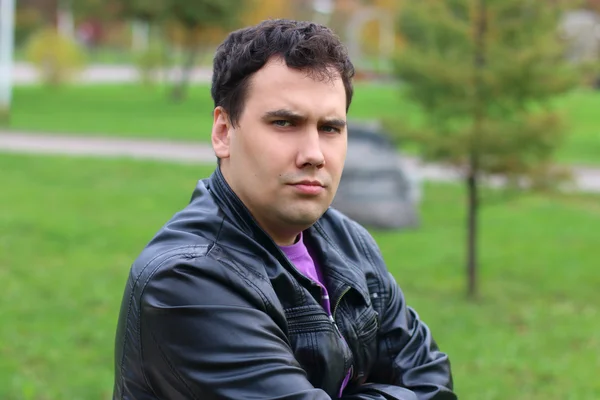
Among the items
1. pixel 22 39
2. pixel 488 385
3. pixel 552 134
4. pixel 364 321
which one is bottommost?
pixel 488 385

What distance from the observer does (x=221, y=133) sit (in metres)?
2.25

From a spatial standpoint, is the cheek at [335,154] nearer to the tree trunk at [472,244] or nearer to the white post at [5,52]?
the tree trunk at [472,244]

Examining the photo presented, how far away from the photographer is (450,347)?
674 cm

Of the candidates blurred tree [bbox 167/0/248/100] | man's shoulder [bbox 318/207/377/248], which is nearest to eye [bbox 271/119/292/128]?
man's shoulder [bbox 318/207/377/248]

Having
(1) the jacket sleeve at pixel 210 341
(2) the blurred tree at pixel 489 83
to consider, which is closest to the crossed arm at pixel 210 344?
(1) the jacket sleeve at pixel 210 341

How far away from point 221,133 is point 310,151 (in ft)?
0.82

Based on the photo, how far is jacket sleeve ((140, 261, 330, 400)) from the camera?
2.01m

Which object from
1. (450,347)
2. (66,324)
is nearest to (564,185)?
(450,347)

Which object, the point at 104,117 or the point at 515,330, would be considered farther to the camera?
A: the point at 104,117

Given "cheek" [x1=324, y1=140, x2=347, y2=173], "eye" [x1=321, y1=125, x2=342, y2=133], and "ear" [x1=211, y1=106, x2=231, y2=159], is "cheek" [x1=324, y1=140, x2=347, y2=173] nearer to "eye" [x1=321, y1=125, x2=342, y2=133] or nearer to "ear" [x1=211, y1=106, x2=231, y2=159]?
"eye" [x1=321, y1=125, x2=342, y2=133]

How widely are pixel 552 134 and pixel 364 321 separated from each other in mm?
5696

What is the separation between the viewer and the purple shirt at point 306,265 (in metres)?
2.27

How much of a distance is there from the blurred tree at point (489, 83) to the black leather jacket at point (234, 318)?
18.0 ft

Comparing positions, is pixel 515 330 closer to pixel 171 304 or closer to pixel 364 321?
pixel 364 321
